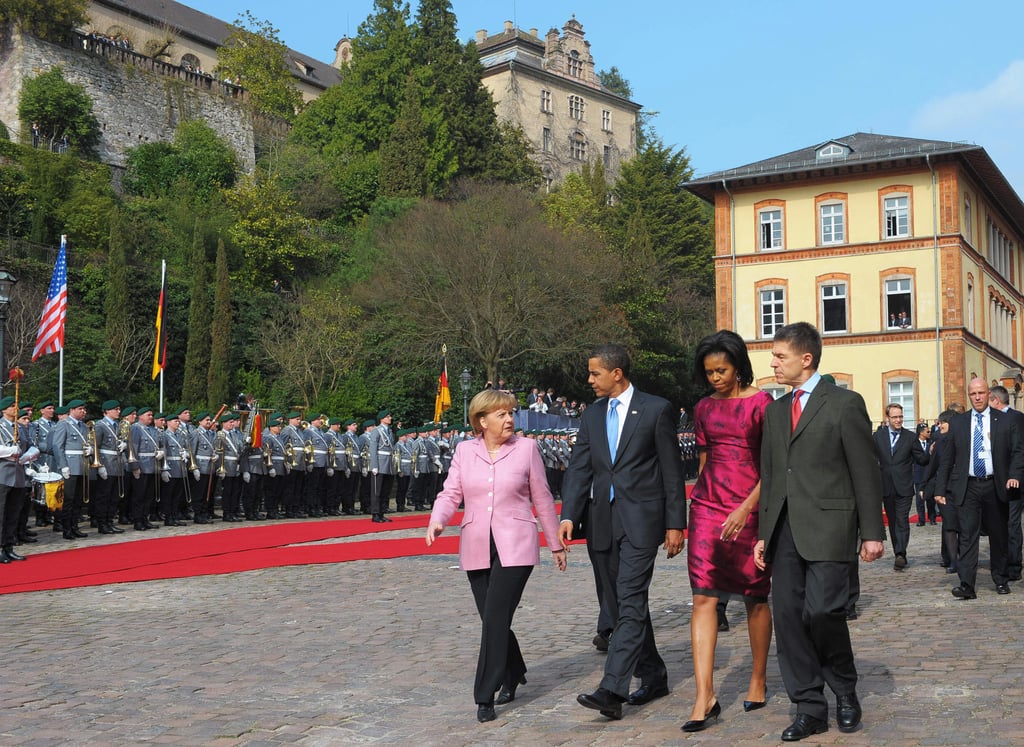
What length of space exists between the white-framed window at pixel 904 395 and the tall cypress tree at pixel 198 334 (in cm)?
2776

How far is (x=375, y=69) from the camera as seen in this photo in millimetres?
68938

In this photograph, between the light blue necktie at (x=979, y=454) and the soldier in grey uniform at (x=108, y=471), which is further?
the soldier in grey uniform at (x=108, y=471)

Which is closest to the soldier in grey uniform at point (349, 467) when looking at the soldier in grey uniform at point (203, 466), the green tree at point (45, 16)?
the soldier in grey uniform at point (203, 466)

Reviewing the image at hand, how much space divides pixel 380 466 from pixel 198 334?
27.5 m

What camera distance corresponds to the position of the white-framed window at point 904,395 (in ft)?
157

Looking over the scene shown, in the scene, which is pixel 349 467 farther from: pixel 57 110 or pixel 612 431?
pixel 57 110

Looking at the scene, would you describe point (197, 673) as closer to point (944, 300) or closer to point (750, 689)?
point (750, 689)

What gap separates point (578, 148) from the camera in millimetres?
100688

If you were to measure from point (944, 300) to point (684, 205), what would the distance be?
982 inches

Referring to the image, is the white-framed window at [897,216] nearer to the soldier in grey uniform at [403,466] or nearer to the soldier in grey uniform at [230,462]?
the soldier in grey uniform at [403,466]

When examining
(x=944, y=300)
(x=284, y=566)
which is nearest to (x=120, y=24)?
(x=944, y=300)

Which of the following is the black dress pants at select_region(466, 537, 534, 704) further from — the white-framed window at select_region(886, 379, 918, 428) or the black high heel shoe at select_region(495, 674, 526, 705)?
the white-framed window at select_region(886, 379, 918, 428)

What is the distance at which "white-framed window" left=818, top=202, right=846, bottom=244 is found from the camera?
49.5 m

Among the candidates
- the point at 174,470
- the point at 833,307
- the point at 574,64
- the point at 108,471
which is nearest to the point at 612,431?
Result: the point at 108,471
